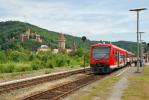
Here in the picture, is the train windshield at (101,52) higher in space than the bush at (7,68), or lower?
higher

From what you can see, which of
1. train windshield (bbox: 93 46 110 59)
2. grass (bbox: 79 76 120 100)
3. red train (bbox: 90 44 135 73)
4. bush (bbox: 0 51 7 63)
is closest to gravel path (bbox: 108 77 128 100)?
grass (bbox: 79 76 120 100)

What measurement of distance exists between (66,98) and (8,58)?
42.5m

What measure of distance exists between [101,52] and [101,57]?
511mm

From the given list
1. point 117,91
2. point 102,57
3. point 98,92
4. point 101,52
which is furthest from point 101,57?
point 98,92

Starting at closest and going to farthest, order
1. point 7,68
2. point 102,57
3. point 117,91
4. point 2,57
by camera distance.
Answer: point 117,91, point 102,57, point 7,68, point 2,57

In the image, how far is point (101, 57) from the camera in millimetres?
38812

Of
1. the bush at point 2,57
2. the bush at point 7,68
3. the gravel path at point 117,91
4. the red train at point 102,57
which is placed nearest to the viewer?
the gravel path at point 117,91

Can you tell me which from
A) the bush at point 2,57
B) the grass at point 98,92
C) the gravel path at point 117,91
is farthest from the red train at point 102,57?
the bush at point 2,57

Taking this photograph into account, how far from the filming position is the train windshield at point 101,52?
38.6m

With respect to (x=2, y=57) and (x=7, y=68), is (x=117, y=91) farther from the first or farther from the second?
(x=2, y=57)

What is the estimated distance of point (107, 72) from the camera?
4047cm

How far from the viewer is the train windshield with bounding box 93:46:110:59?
3859 cm

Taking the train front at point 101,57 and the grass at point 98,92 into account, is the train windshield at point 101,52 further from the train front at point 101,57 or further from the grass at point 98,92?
the grass at point 98,92

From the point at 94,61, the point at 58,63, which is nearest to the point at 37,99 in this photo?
the point at 94,61
